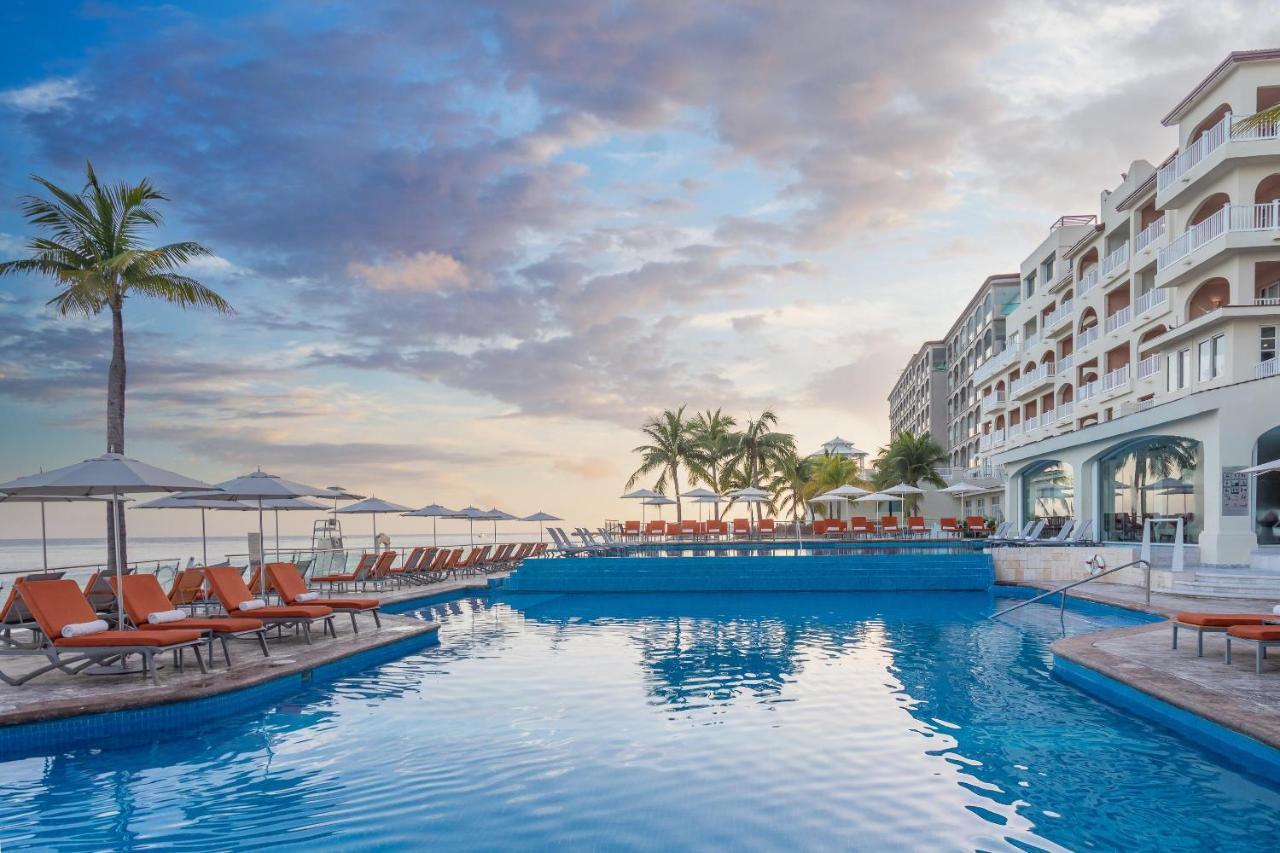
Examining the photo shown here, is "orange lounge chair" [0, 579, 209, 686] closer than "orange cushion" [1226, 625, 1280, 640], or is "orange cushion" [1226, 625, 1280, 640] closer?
"orange lounge chair" [0, 579, 209, 686]

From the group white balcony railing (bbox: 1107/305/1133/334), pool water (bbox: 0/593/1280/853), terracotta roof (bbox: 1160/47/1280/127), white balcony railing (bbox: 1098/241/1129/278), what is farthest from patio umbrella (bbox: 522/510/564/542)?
terracotta roof (bbox: 1160/47/1280/127)

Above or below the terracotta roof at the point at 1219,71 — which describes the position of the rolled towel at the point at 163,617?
below

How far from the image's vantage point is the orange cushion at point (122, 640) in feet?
24.6

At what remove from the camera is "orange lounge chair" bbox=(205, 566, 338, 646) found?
10.0 m

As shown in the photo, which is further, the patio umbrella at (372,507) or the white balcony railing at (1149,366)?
the white balcony railing at (1149,366)

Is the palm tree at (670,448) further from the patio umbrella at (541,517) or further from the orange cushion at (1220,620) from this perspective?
the orange cushion at (1220,620)

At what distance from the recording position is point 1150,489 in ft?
72.2

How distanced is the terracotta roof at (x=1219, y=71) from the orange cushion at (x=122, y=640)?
28.7 meters

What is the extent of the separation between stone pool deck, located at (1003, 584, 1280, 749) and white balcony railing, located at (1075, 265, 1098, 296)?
84.3 ft

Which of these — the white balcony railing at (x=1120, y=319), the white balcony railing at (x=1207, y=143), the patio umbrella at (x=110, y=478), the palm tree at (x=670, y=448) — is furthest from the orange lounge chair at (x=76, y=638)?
the palm tree at (x=670, y=448)

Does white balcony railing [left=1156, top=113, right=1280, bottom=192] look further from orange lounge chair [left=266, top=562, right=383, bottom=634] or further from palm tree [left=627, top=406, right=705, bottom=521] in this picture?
palm tree [left=627, top=406, right=705, bottom=521]

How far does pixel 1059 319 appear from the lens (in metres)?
35.8

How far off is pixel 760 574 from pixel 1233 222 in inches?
653

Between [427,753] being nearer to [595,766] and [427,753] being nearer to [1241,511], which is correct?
[595,766]
